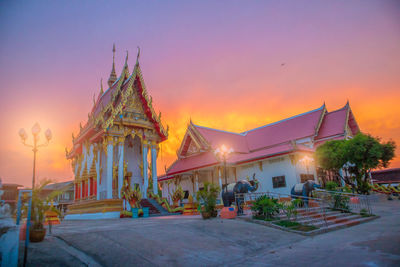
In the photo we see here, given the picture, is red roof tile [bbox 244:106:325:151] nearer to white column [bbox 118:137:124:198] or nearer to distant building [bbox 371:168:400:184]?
white column [bbox 118:137:124:198]

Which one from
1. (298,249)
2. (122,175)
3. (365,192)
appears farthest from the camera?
(365,192)

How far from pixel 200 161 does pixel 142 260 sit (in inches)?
684

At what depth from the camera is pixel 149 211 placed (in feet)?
56.0

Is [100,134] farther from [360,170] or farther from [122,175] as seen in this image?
[360,170]

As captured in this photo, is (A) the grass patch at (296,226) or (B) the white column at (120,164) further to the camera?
(B) the white column at (120,164)

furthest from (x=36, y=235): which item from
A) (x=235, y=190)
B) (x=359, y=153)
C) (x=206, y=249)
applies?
(x=359, y=153)

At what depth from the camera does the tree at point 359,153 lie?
19.4 metres

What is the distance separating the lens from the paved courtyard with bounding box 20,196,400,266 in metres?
5.37

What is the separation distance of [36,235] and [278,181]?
1554cm

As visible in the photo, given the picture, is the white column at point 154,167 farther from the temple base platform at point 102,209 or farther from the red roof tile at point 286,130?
the red roof tile at point 286,130

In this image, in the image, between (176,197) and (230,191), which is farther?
(176,197)

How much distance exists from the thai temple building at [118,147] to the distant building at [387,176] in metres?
31.1

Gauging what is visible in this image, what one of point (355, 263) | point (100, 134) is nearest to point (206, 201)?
point (355, 263)

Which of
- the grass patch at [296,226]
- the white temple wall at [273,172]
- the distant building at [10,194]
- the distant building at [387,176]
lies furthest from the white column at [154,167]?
the distant building at [387,176]
